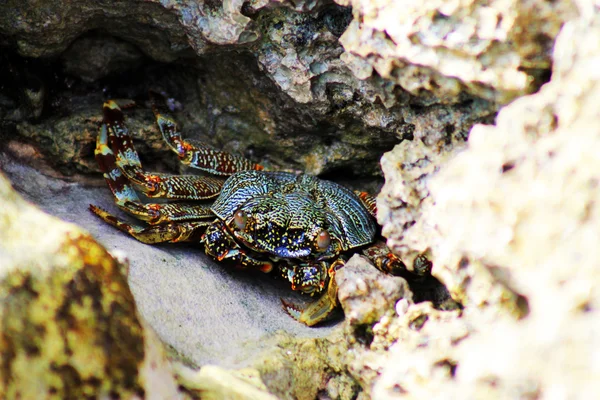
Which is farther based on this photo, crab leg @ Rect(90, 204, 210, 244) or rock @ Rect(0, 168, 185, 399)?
crab leg @ Rect(90, 204, 210, 244)

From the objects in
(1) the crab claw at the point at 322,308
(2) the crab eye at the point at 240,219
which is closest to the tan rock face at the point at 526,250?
(1) the crab claw at the point at 322,308

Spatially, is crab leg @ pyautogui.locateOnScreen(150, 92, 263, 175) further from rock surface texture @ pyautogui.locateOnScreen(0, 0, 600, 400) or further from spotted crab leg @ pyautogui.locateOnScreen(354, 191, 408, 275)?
spotted crab leg @ pyautogui.locateOnScreen(354, 191, 408, 275)

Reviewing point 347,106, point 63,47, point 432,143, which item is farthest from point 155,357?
point 63,47

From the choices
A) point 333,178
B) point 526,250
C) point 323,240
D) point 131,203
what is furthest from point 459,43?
point 131,203

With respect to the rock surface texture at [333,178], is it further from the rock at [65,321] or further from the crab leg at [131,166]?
the crab leg at [131,166]

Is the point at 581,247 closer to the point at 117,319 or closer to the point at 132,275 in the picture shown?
the point at 117,319

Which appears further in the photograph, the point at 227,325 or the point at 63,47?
the point at 63,47

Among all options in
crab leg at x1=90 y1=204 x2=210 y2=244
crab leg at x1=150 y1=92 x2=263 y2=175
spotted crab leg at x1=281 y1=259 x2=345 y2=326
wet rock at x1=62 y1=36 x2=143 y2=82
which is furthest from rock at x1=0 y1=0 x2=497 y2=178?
spotted crab leg at x1=281 y1=259 x2=345 y2=326
